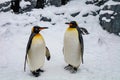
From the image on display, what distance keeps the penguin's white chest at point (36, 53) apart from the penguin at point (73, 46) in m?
0.64

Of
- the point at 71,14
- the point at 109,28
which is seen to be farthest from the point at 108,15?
the point at 71,14

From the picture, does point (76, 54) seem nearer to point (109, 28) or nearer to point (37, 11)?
point (109, 28)

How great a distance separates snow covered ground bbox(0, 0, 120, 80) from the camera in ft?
23.6

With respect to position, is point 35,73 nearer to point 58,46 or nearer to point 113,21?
point 58,46

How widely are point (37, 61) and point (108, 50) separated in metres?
2.82

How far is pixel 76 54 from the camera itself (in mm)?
7258

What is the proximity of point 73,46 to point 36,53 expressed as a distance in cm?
98

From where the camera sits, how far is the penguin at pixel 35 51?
694 cm

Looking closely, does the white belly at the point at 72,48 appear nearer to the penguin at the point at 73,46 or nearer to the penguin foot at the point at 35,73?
the penguin at the point at 73,46

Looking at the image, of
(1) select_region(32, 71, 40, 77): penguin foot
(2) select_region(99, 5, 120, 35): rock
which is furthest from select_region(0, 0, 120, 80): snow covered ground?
(2) select_region(99, 5, 120, 35): rock

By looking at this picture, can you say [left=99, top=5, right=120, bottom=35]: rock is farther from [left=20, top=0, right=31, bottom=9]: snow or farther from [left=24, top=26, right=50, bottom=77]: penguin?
[left=24, top=26, right=50, bottom=77]: penguin

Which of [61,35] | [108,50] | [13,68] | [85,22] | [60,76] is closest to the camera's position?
[60,76]

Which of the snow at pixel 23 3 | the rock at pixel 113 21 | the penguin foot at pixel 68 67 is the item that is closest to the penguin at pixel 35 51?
the penguin foot at pixel 68 67

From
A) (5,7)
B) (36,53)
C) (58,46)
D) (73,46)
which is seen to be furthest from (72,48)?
(5,7)
